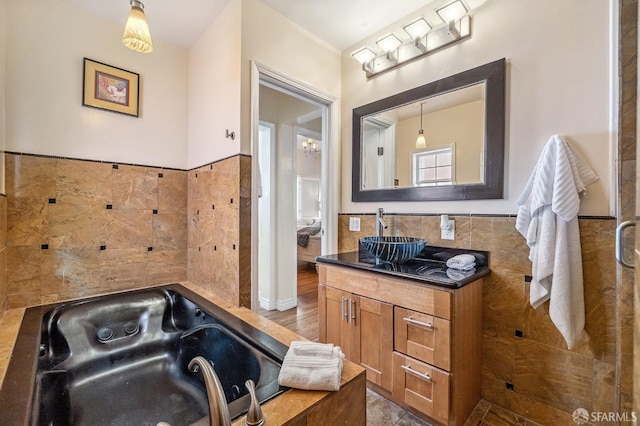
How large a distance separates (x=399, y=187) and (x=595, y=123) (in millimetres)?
1085

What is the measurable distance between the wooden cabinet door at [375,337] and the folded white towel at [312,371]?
1.81 feet

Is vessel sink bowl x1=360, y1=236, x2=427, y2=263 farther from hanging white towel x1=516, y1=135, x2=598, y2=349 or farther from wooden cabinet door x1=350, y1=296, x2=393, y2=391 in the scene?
hanging white towel x1=516, y1=135, x2=598, y2=349

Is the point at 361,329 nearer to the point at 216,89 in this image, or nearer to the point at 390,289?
the point at 390,289

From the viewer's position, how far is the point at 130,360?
177cm

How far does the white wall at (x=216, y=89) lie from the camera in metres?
1.87

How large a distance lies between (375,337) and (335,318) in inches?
12.5

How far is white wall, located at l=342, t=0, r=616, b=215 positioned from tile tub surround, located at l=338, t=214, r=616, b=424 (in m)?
0.14

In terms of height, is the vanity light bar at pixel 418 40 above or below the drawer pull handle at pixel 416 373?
above

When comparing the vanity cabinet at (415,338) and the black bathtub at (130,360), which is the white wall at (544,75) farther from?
the black bathtub at (130,360)

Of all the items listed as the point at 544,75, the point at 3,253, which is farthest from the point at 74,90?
the point at 544,75

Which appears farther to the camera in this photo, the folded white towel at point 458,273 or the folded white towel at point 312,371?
the folded white towel at point 458,273

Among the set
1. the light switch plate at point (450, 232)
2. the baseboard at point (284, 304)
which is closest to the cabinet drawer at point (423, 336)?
the light switch plate at point (450, 232)

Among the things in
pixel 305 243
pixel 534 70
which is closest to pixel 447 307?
pixel 534 70

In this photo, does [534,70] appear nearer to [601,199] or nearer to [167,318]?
[601,199]
